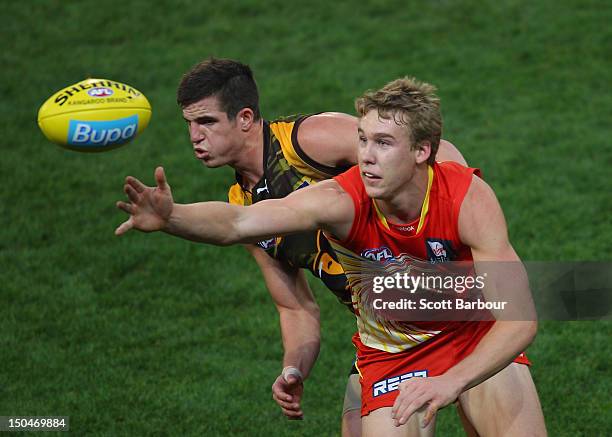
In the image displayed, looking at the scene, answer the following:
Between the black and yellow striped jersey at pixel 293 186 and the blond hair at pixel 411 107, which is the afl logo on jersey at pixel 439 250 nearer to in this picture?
the blond hair at pixel 411 107

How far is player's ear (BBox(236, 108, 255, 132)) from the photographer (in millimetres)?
6395

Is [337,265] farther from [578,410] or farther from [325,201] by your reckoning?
[578,410]

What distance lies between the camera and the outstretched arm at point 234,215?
4.69 meters

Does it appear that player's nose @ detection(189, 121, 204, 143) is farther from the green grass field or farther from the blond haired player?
the green grass field

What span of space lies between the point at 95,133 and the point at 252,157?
92cm

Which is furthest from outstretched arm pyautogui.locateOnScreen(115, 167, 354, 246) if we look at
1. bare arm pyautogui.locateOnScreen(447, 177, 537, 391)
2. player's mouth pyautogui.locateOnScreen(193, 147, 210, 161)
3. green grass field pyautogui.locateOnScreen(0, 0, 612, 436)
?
green grass field pyautogui.locateOnScreen(0, 0, 612, 436)

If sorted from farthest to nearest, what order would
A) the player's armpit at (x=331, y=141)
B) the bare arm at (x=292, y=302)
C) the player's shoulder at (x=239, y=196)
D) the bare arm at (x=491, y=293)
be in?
the bare arm at (x=292, y=302) → the player's shoulder at (x=239, y=196) → the player's armpit at (x=331, y=141) → the bare arm at (x=491, y=293)

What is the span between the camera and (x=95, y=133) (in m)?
6.23

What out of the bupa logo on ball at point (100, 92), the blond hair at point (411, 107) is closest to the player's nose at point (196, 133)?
the bupa logo on ball at point (100, 92)

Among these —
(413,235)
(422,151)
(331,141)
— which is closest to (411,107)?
(422,151)

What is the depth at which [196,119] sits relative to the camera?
632 centimetres

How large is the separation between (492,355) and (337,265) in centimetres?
146

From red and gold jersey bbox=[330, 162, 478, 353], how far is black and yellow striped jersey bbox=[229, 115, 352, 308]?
1.88 ft

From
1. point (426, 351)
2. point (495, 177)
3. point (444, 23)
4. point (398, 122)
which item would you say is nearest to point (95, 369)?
point (426, 351)
